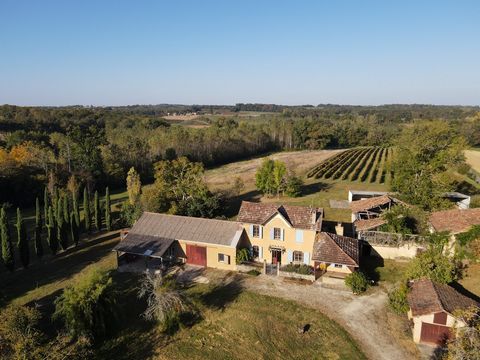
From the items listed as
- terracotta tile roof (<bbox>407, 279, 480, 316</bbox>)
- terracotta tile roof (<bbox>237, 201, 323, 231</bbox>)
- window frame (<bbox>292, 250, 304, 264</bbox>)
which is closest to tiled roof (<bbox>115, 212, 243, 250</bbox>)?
terracotta tile roof (<bbox>237, 201, 323, 231</bbox>)

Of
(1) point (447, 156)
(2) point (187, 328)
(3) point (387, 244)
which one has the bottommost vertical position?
(2) point (187, 328)

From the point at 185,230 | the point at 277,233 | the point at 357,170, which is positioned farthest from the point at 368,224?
the point at 357,170

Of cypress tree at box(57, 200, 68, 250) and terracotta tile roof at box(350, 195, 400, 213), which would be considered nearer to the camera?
cypress tree at box(57, 200, 68, 250)

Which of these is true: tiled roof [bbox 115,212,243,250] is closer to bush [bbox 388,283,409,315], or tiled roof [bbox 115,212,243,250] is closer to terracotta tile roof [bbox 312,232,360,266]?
terracotta tile roof [bbox 312,232,360,266]

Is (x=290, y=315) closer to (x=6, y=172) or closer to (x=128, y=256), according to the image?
(x=128, y=256)

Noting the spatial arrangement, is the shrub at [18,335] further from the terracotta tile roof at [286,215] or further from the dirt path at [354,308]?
the terracotta tile roof at [286,215]

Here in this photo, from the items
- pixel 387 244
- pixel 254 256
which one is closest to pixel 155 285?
pixel 254 256
